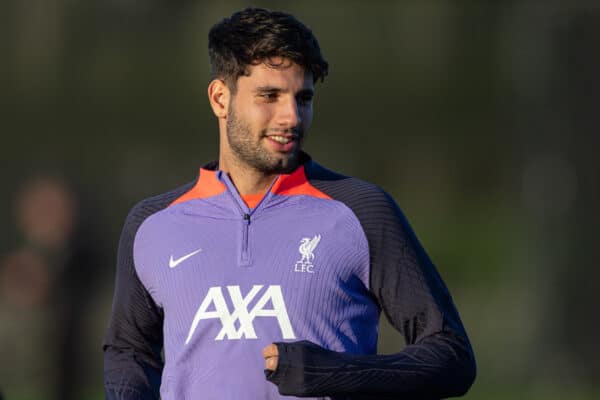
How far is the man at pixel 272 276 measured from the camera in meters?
3.59

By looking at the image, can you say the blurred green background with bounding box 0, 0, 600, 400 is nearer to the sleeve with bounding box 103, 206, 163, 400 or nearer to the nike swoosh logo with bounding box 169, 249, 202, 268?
the sleeve with bounding box 103, 206, 163, 400

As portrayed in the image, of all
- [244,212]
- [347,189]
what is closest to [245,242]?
[244,212]

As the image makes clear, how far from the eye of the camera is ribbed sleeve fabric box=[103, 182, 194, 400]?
3.88 metres

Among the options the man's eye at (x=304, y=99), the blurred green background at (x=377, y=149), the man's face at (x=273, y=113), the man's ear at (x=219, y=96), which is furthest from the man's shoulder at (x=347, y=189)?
the blurred green background at (x=377, y=149)

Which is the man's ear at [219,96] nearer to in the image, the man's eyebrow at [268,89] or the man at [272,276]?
the man at [272,276]

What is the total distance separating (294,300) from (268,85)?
0.64 m

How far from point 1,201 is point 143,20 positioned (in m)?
4.32

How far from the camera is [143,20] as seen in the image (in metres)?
16.7

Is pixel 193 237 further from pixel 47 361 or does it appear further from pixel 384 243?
pixel 47 361

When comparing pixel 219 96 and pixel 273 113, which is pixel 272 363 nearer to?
pixel 273 113

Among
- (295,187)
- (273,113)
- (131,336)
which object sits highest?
(273,113)

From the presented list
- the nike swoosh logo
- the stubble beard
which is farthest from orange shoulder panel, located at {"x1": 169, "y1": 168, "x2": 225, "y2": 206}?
the nike swoosh logo

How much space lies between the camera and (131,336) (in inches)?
156

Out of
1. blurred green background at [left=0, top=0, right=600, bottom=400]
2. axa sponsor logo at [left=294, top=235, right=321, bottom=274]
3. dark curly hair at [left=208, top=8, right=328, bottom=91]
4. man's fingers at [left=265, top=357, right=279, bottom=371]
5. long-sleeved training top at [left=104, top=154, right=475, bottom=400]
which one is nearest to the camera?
man's fingers at [left=265, top=357, right=279, bottom=371]
